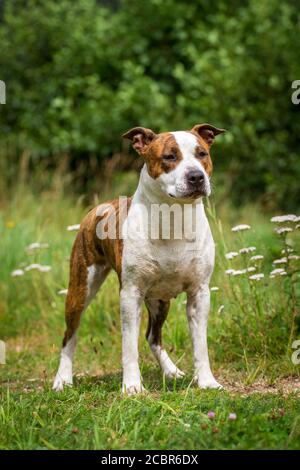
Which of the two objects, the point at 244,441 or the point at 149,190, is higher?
the point at 149,190

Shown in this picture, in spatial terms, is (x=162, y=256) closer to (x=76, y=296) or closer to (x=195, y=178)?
(x=195, y=178)

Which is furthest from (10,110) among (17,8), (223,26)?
(223,26)

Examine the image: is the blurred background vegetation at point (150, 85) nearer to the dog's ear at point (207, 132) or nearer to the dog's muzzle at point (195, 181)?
the dog's ear at point (207, 132)

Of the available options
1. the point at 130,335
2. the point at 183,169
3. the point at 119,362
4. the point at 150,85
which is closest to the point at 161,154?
the point at 183,169

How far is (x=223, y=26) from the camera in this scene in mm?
14164

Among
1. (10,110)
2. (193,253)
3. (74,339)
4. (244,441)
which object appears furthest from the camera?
(10,110)

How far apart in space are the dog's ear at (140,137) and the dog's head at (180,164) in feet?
0.25

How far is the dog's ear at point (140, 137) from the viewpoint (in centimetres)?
546

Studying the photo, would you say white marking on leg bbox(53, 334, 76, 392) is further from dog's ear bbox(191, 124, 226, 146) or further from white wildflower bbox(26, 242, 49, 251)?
white wildflower bbox(26, 242, 49, 251)

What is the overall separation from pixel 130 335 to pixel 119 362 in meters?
1.39

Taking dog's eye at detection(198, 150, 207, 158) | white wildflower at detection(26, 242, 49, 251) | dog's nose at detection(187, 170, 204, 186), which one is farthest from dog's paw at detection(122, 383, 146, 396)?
white wildflower at detection(26, 242, 49, 251)

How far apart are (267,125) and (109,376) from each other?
8.02 metres

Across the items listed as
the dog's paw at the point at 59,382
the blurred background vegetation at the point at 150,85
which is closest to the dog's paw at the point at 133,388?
the dog's paw at the point at 59,382

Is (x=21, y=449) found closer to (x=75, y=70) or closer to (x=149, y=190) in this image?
A: (x=149, y=190)
